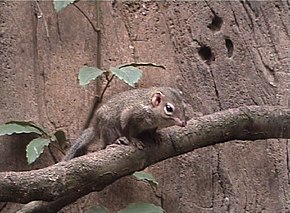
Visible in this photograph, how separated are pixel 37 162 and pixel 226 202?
0.88 m

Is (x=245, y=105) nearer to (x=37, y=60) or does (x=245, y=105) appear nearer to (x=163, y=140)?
(x=163, y=140)

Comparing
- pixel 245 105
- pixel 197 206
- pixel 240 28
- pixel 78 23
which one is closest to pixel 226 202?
pixel 197 206

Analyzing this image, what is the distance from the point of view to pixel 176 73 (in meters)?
3.33

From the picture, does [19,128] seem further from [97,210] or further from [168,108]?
[168,108]

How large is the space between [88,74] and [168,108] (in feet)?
1.33

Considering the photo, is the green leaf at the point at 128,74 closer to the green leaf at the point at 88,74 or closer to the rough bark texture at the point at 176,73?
the green leaf at the point at 88,74

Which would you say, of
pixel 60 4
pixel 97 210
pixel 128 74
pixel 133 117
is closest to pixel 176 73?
pixel 128 74

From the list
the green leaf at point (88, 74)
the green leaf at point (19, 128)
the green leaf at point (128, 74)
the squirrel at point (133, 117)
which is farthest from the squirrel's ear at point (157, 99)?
the green leaf at point (19, 128)

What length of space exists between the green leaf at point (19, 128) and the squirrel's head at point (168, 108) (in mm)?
547

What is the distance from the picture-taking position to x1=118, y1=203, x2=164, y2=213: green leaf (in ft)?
9.51

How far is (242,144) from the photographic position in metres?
3.27

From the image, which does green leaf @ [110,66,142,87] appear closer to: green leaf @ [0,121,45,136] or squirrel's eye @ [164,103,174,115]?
squirrel's eye @ [164,103,174,115]

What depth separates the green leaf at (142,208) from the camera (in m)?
2.90

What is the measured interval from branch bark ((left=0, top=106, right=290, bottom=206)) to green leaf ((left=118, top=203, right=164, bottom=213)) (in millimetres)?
188
